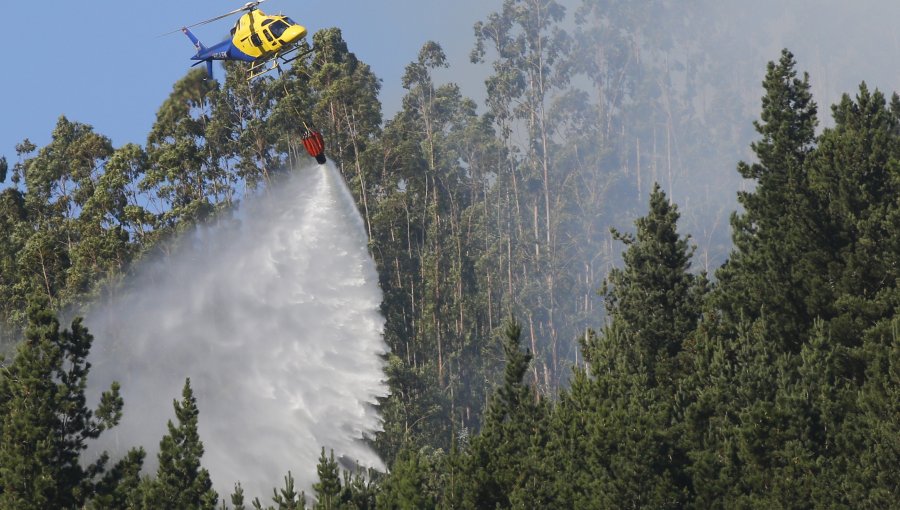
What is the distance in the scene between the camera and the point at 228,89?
92.8 metres

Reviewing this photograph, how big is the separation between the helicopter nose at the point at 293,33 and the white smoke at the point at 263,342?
1452cm

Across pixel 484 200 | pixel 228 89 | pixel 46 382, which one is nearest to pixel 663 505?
pixel 46 382

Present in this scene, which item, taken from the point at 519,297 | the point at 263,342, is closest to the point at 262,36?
the point at 263,342

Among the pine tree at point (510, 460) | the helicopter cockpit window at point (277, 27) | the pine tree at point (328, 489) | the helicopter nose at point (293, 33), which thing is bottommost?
the pine tree at point (328, 489)

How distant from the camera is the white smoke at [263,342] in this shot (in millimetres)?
60281

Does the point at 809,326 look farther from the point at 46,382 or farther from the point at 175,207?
the point at 175,207

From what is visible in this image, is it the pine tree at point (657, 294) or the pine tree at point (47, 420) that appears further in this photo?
the pine tree at point (657, 294)

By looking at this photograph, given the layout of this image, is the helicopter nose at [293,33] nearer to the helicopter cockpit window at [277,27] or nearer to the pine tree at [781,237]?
the helicopter cockpit window at [277,27]

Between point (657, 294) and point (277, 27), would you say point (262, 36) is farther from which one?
point (657, 294)

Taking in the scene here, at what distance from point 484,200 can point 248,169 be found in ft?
140

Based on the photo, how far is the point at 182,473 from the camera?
41.8 metres

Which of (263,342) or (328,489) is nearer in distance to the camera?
(328,489)

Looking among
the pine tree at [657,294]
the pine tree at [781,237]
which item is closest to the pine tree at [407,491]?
the pine tree at [781,237]

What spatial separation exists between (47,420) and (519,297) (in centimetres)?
8739
